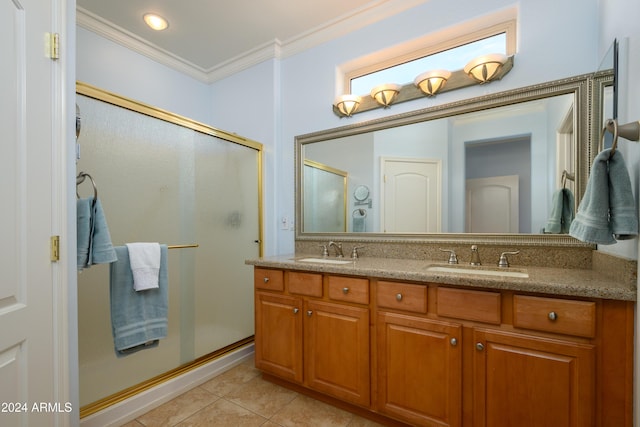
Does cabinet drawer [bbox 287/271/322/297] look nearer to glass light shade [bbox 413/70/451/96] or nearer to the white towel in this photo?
the white towel

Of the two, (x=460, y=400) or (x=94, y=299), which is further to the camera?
(x=94, y=299)

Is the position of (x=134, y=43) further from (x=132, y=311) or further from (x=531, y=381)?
(x=531, y=381)

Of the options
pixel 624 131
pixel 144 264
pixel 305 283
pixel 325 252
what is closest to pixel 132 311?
pixel 144 264

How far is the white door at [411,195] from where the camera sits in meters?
1.97

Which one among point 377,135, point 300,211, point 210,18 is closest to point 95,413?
point 300,211

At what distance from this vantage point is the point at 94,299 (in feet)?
5.59

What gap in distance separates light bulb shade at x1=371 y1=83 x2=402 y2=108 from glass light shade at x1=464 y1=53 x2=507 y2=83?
0.47 metres

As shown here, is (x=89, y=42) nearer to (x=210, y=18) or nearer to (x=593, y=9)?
(x=210, y=18)

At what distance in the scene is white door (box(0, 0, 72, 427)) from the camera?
896 mm

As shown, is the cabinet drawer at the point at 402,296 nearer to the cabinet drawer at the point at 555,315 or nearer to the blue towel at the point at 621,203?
the cabinet drawer at the point at 555,315

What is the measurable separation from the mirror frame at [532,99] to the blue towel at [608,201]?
0.59 metres

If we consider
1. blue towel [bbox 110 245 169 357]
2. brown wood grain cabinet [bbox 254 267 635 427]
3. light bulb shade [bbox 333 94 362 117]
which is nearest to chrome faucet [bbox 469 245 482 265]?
brown wood grain cabinet [bbox 254 267 635 427]

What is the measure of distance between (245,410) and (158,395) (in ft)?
1.88

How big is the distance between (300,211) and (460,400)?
5.60 ft
